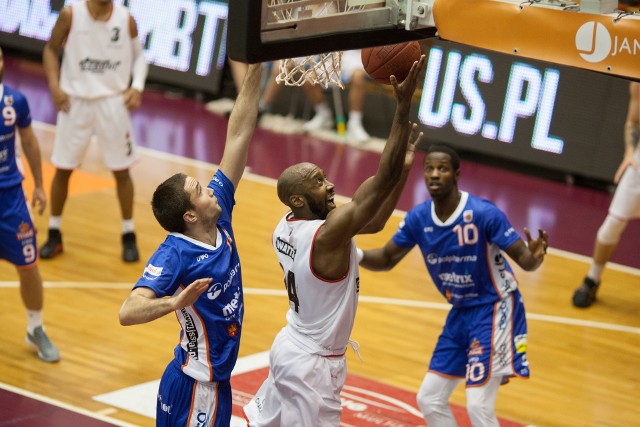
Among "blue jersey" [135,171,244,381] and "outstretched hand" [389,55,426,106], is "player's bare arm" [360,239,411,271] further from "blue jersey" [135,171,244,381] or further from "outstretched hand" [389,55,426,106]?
"outstretched hand" [389,55,426,106]

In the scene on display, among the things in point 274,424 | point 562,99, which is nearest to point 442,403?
point 274,424

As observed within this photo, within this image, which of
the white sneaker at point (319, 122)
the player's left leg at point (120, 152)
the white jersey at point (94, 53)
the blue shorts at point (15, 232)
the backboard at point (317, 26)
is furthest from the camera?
the white sneaker at point (319, 122)

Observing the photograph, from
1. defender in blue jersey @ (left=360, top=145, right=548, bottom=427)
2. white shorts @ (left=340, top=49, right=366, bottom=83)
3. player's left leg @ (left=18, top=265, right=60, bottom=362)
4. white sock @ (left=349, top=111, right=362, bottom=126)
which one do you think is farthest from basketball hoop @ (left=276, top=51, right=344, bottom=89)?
white shorts @ (left=340, top=49, right=366, bottom=83)

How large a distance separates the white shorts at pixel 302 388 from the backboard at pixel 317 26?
60.8 inches

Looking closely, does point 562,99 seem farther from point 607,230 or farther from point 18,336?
point 18,336

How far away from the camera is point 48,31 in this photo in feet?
54.5

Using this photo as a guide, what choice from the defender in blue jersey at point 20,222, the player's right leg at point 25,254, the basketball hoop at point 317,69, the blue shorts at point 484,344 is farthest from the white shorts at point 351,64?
the basketball hoop at point 317,69

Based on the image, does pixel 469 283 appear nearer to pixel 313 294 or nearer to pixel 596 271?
pixel 313 294

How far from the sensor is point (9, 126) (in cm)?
774

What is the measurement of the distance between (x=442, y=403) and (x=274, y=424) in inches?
47.2

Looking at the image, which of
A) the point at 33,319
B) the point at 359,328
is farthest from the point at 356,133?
the point at 33,319

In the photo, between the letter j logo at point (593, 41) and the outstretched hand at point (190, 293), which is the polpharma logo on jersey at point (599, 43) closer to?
the letter j logo at point (593, 41)

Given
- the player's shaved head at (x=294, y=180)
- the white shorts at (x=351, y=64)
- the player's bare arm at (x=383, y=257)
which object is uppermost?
the player's shaved head at (x=294, y=180)

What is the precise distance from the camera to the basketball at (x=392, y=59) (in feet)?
18.0
